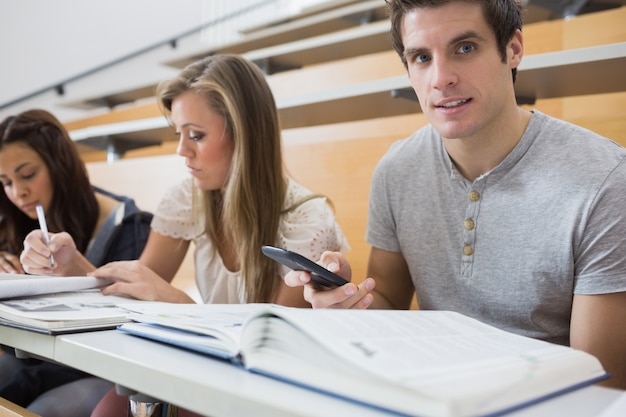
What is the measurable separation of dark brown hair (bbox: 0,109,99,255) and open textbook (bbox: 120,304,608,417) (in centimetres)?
89

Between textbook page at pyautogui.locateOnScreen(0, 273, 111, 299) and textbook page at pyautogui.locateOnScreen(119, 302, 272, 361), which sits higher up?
textbook page at pyautogui.locateOnScreen(119, 302, 272, 361)

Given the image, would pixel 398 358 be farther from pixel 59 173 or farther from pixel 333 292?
pixel 59 173

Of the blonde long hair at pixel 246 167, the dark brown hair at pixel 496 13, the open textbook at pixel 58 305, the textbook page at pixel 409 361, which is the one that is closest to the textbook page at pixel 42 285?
the open textbook at pixel 58 305

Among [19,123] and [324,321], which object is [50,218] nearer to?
[19,123]

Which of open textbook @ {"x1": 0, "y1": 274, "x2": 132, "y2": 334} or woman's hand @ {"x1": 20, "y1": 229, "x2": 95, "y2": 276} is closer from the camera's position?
open textbook @ {"x1": 0, "y1": 274, "x2": 132, "y2": 334}

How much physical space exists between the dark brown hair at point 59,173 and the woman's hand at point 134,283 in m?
0.51

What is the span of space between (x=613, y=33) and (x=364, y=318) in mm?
1105

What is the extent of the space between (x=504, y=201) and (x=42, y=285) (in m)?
0.59

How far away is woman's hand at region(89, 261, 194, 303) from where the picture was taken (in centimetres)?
79

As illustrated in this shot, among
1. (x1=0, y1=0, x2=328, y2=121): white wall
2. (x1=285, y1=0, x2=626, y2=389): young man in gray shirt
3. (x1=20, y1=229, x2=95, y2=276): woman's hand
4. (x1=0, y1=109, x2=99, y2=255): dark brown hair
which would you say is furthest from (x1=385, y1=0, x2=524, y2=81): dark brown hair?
(x1=0, y1=0, x2=328, y2=121): white wall

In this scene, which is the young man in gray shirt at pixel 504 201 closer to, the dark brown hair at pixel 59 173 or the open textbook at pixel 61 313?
the open textbook at pixel 61 313

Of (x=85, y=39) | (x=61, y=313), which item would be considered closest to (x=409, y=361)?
(x=61, y=313)

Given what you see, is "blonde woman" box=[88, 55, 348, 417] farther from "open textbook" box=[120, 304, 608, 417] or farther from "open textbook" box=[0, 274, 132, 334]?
"open textbook" box=[120, 304, 608, 417]

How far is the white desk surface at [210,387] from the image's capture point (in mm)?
326
